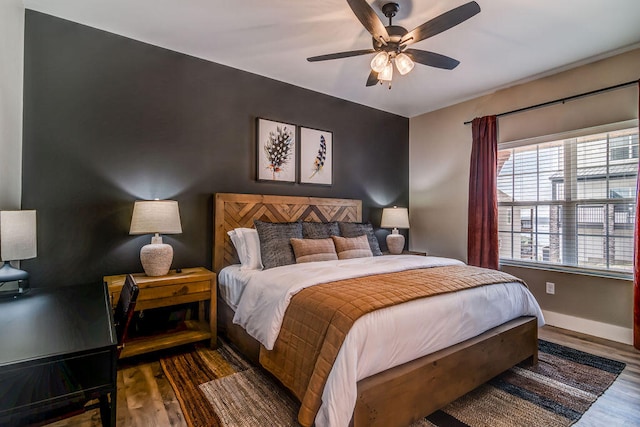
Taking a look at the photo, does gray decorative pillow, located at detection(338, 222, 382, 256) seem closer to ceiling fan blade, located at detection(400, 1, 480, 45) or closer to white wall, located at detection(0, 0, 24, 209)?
ceiling fan blade, located at detection(400, 1, 480, 45)

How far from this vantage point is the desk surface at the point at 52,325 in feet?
3.52

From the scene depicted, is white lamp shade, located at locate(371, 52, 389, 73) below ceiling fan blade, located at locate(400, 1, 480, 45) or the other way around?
below

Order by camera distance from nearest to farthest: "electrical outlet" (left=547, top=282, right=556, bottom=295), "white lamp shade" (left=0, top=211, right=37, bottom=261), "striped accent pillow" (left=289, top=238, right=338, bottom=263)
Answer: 1. "white lamp shade" (left=0, top=211, right=37, bottom=261)
2. "striped accent pillow" (left=289, top=238, right=338, bottom=263)
3. "electrical outlet" (left=547, top=282, right=556, bottom=295)

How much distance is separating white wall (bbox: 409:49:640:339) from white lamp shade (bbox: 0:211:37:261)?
4.36 meters

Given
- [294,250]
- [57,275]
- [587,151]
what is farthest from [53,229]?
[587,151]

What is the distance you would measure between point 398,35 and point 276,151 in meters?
1.85

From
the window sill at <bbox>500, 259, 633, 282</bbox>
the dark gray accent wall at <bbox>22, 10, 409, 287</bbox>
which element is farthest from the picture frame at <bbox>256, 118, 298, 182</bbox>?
the window sill at <bbox>500, 259, 633, 282</bbox>

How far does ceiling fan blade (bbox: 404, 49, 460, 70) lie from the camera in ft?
7.40

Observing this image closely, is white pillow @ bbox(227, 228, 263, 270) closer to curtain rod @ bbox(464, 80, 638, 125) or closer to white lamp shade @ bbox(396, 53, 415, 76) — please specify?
white lamp shade @ bbox(396, 53, 415, 76)

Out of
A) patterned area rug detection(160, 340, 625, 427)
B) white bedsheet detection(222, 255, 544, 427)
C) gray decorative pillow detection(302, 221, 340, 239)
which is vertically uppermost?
gray decorative pillow detection(302, 221, 340, 239)

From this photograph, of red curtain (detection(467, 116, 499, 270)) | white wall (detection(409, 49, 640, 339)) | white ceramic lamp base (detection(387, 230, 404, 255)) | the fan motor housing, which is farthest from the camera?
white ceramic lamp base (detection(387, 230, 404, 255))

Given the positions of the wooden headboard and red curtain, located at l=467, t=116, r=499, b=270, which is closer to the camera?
the wooden headboard

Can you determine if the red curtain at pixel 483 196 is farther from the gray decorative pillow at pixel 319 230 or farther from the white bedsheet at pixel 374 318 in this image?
the gray decorative pillow at pixel 319 230

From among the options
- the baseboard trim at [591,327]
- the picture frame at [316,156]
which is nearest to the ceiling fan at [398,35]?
the picture frame at [316,156]
